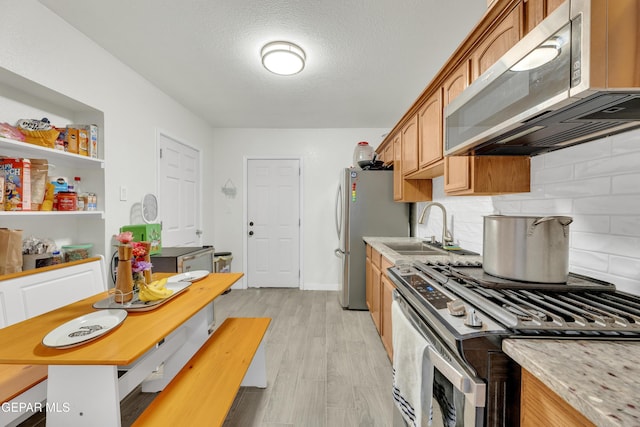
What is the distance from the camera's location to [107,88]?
2209 mm

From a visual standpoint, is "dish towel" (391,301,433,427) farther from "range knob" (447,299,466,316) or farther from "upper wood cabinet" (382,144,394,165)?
"upper wood cabinet" (382,144,394,165)

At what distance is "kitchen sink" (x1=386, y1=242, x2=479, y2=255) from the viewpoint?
2158 mm

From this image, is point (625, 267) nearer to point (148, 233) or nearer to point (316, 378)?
point (316, 378)

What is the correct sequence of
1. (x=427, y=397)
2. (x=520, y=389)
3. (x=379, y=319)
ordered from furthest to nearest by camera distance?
(x=379, y=319) < (x=427, y=397) < (x=520, y=389)

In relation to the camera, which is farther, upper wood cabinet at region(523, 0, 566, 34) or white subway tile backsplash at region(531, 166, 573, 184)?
white subway tile backsplash at region(531, 166, 573, 184)

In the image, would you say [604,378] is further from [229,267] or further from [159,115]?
[229,267]

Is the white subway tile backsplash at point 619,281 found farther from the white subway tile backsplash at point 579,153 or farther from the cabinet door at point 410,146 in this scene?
the cabinet door at point 410,146

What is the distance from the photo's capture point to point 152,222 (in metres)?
2.75

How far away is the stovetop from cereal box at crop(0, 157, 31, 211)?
221 cm

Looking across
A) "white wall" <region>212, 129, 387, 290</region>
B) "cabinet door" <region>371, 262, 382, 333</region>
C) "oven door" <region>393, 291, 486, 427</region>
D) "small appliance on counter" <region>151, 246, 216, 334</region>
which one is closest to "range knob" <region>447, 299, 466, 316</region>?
"oven door" <region>393, 291, 486, 427</region>

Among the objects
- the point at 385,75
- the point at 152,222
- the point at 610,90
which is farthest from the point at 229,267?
the point at 610,90

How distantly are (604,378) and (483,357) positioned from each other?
0.80 ft

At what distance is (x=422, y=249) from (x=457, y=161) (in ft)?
3.49

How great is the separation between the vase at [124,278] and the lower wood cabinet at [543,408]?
157 cm
